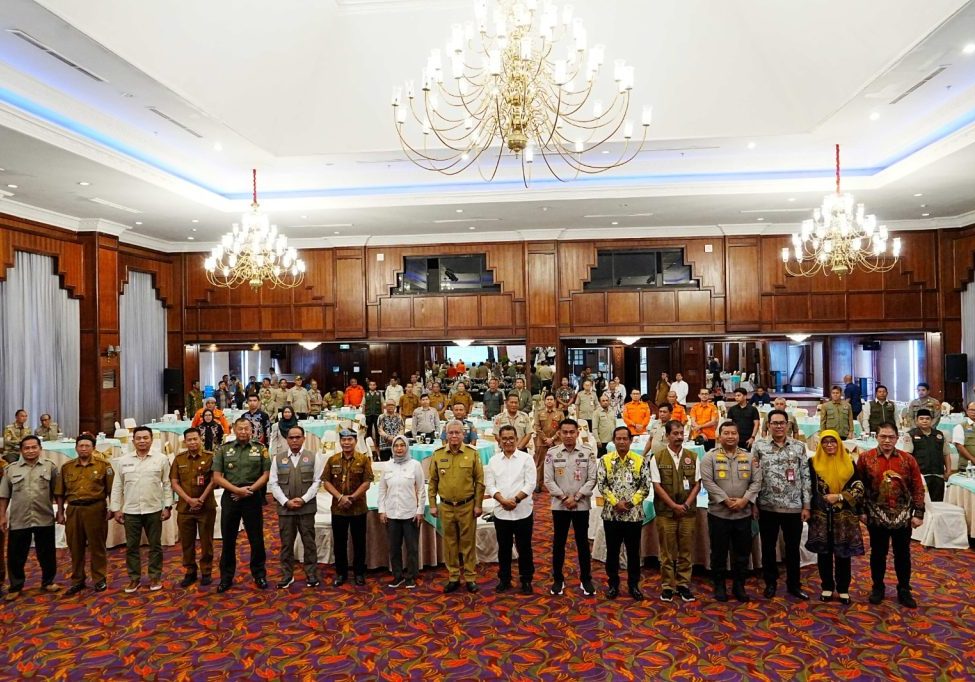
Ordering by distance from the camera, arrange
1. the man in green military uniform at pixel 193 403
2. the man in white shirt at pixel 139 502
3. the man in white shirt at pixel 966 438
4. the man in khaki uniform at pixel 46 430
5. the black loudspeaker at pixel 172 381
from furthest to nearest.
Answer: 1. the black loudspeaker at pixel 172 381
2. the man in green military uniform at pixel 193 403
3. the man in khaki uniform at pixel 46 430
4. the man in white shirt at pixel 966 438
5. the man in white shirt at pixel 139 502

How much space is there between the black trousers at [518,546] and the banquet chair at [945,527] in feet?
12.6

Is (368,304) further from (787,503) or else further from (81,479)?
(787,503)

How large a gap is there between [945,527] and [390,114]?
308 inches

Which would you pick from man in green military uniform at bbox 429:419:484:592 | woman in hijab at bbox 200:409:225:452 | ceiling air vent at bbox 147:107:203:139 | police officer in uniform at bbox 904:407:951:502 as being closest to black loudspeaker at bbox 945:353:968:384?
police officer in uniform at bbox 904:407:951:502

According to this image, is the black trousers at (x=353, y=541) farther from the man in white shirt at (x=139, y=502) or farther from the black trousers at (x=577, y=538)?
the black trousers at (x=577, y=538)

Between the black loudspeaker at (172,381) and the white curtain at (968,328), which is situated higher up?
the white curtain at (968,328)

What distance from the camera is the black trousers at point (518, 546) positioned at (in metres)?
5.41

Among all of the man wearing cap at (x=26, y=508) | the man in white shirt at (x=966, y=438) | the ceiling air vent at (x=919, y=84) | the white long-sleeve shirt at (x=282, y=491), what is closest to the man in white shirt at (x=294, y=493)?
the white long-sleeve shirt at (x=282, y=491)

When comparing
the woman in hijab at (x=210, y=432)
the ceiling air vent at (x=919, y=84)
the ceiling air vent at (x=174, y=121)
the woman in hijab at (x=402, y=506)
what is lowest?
the woman in hijab at (x=402, y=506)

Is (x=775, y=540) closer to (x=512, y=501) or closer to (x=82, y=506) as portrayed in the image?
(x=512, y=501)

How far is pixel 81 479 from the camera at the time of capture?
5496mm

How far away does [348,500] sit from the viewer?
549 cm

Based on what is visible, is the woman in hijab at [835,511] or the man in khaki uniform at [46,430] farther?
the man in khaki uniform at [46,430]

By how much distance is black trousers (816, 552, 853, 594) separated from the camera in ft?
16.7
